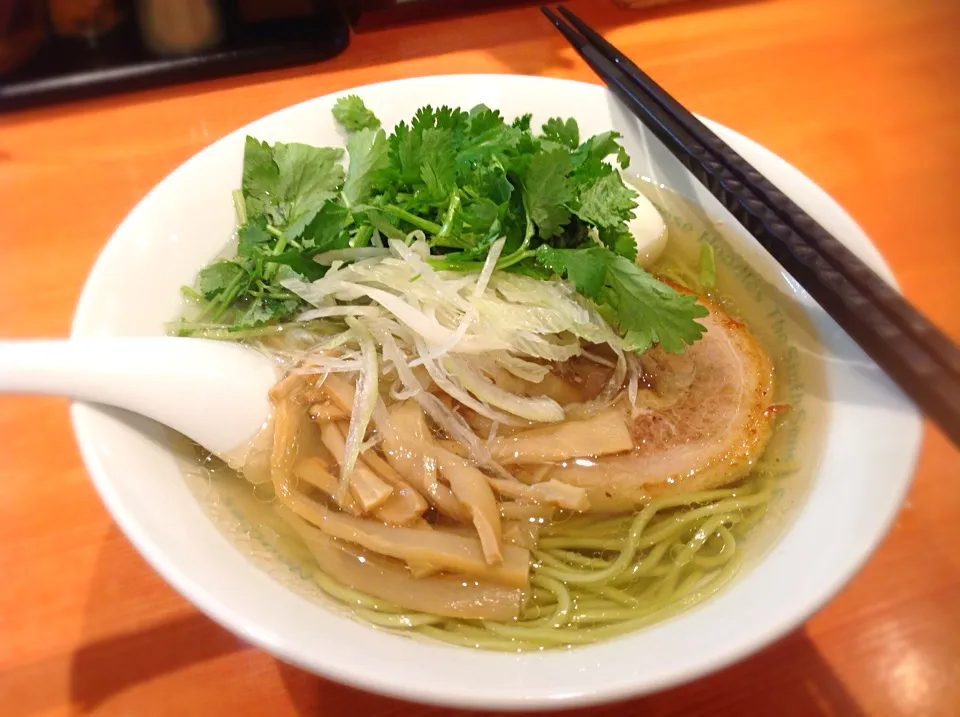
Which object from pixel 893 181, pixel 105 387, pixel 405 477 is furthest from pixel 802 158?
pixel 105 387

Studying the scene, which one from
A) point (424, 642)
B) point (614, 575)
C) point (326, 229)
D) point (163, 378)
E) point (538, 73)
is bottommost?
point (614, 575)

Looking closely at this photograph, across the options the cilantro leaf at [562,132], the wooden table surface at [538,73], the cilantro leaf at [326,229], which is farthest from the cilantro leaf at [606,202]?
the wooden table surface at [538,73]

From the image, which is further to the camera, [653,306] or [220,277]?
[220,277]

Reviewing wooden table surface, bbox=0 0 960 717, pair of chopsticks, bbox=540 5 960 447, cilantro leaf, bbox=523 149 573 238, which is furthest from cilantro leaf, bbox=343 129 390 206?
wooden table surface, bbox=0 0 960 717

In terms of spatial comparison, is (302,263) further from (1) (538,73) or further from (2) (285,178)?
(1) (538,73)

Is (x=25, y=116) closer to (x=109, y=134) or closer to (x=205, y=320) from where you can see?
(x=109, y=134)

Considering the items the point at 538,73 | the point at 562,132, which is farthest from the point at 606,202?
the point at 538,73
